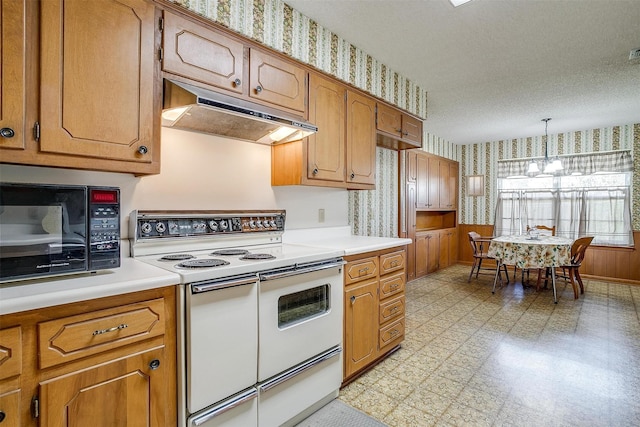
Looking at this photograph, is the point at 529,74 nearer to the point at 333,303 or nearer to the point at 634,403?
the point at 634,403

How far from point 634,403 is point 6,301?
323cm

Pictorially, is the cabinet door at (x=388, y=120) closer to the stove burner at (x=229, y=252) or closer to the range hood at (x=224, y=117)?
the range hood at (x=224, y=117)

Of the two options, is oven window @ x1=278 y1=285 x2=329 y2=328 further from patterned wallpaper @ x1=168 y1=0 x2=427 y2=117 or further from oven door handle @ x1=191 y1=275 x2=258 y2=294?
patterned wallpaper @ x1=168 y1=0 x2=427 y2=117

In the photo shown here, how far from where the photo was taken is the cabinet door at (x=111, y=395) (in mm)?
1065

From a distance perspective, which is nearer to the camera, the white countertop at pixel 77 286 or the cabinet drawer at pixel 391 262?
the white countertop at pixel 77 286

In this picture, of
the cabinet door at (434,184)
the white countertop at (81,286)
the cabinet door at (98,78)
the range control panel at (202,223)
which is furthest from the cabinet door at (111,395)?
the cabinet door at (434,184)

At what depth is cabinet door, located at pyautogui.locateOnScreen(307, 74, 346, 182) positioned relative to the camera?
7.69ft

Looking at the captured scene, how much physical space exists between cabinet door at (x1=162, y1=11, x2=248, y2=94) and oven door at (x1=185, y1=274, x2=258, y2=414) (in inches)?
42.8

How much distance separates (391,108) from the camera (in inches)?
124

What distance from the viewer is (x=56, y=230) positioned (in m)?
1.23

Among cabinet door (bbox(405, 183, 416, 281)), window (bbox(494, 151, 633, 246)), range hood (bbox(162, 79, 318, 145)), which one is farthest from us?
window (bbox(494, 151, 633, 246))

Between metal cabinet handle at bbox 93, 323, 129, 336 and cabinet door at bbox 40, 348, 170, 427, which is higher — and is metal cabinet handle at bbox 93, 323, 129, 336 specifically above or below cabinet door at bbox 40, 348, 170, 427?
above

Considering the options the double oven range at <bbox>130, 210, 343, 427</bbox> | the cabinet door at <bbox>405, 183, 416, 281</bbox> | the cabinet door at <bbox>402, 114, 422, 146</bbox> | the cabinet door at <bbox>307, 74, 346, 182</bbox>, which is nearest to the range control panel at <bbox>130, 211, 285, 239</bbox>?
the double oven range at <bbox>130, 210, 343, 427</bbox>

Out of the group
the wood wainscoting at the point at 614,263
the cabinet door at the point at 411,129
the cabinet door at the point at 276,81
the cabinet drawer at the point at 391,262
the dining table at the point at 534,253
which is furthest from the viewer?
the wood wainscoting at the point at 614,263
